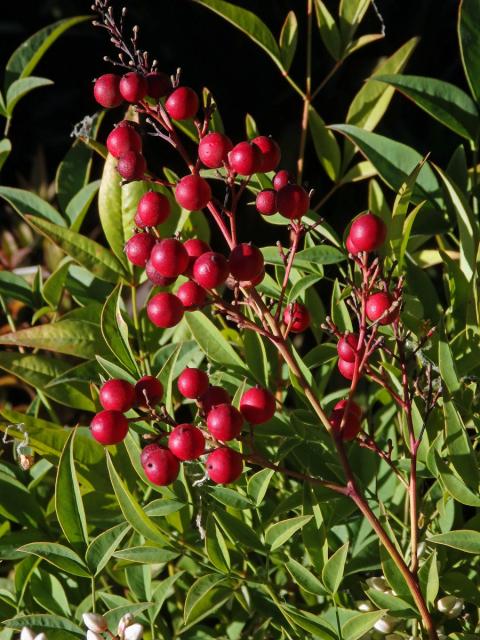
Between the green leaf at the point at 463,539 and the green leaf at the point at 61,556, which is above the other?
the green leaf at the point at 463,539

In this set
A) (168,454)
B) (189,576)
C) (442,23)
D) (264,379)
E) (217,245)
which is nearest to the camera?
(168,454)

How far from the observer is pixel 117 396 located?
531 mm

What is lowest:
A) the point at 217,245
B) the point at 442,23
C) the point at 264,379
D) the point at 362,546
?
the point at 217,245

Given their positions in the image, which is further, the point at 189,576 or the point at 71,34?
the point at 71,34

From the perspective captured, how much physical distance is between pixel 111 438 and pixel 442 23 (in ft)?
5.64

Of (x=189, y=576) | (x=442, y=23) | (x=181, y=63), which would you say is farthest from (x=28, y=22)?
(x=189, y=576)

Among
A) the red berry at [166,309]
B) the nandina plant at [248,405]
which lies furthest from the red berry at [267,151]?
the red berry at [166,309]

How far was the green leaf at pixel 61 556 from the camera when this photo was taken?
1.89 ft

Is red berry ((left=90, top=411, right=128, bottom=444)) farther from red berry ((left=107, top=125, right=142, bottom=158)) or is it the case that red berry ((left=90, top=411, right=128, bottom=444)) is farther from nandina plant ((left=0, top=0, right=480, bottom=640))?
red berry ((left=107, top=125, right=142, bottom=158))

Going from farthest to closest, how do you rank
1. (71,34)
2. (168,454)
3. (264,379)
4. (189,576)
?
(71,34) → (189,576) → (264,379) → (168,454)

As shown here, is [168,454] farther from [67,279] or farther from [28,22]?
[28,22]

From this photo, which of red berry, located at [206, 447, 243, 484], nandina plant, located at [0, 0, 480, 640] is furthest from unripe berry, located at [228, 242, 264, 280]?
red berry, located at [206, 447, 243, 484]

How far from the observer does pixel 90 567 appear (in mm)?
587

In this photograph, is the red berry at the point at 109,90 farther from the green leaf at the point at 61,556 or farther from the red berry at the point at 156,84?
the green leaf at the point at 61,556
